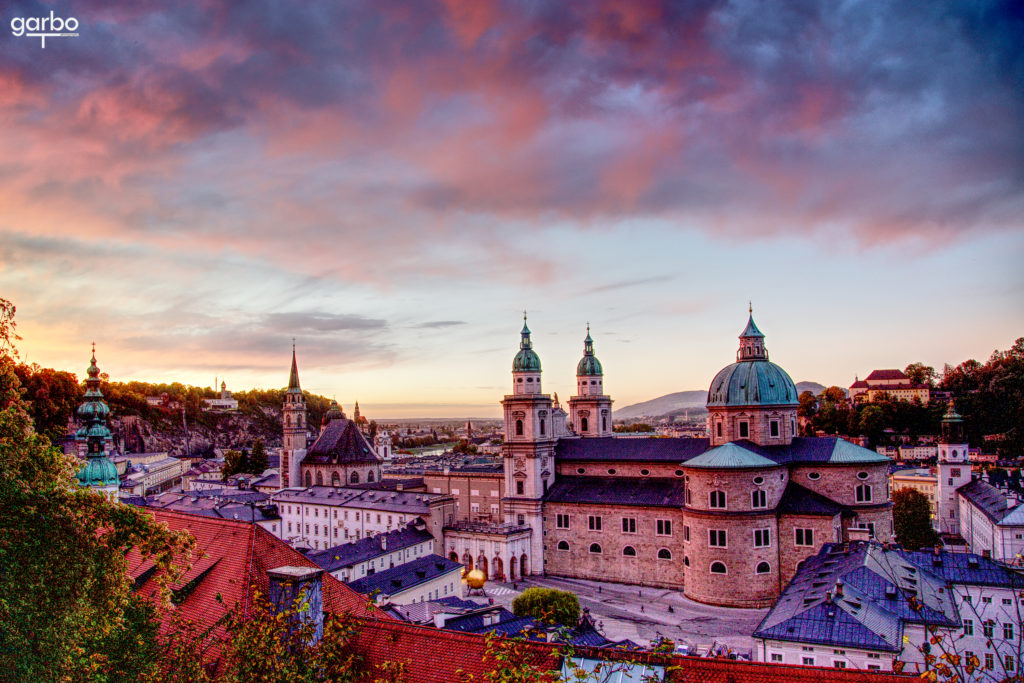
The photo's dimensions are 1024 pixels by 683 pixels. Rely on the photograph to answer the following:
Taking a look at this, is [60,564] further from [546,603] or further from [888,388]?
[888,388]

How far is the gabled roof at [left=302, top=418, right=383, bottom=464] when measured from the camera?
231ft

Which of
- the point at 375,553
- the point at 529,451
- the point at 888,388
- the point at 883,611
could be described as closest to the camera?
the point at 883,611

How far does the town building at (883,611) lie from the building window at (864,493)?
7598 millimetres

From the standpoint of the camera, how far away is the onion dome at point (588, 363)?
73062 millimetres

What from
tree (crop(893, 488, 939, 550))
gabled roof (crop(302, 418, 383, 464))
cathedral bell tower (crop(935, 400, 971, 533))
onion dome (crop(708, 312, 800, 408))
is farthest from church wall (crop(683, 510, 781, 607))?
cathedral bell tower (crop(935, 400, 971, 533))

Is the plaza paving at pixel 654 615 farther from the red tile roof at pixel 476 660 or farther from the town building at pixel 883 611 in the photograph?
the red tile roof at pixel 476 660

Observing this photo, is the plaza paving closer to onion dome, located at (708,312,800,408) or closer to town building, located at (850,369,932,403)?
onion dome, located at (708,312,800,408)

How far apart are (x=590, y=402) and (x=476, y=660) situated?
57959mm

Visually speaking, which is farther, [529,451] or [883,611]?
[529,451]

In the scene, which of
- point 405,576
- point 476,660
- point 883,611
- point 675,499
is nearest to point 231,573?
point 476,660

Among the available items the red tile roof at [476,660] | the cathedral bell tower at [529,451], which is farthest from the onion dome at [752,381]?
the red tile roof at [476,660]

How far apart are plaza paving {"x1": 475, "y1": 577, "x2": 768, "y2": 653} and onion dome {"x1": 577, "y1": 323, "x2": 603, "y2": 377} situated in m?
26.3

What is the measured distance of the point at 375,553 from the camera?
45.4 m

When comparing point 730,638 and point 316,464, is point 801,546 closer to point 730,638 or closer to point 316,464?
point 730,638
